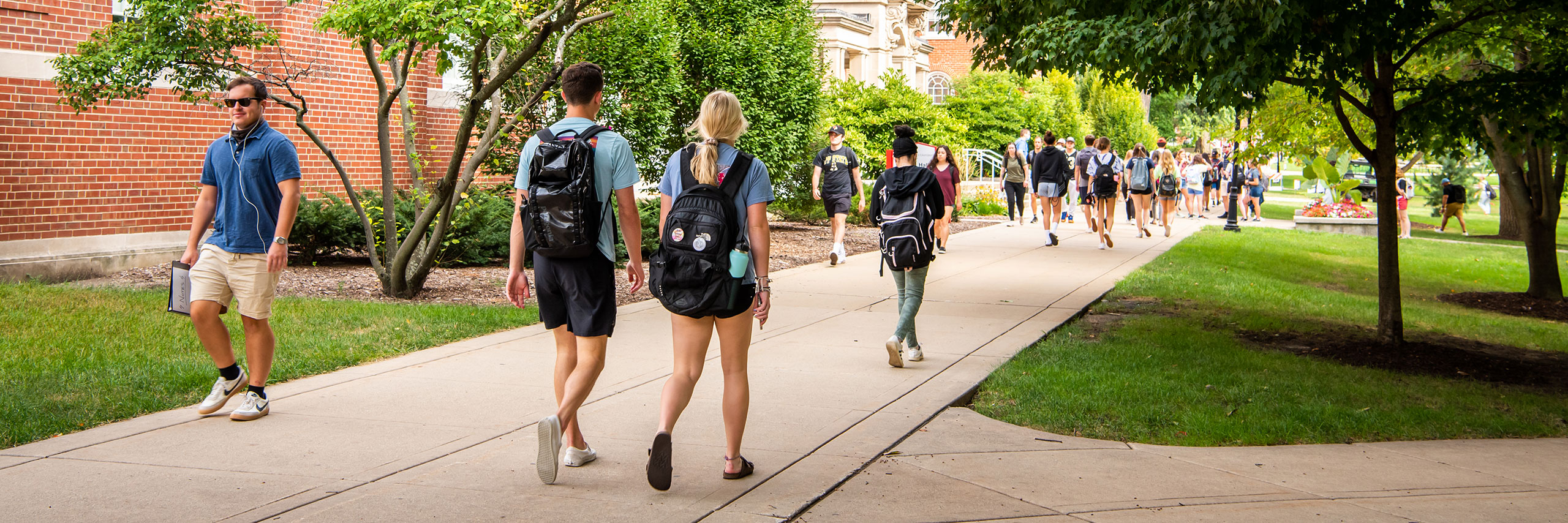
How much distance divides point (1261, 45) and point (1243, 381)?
6.43ft

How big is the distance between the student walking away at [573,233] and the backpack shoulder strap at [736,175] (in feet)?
1.25

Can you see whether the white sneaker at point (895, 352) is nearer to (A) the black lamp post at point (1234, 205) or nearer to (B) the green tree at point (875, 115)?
(B) the green tree at point (875, 115)

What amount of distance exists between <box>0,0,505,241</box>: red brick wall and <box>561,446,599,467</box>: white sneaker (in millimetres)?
6372

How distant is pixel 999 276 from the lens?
40.2 ft

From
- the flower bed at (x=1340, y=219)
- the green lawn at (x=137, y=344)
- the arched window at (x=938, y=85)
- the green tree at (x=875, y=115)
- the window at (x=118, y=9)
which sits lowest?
the green lawn at (x=137, y=344)

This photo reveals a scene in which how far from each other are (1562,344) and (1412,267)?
6.70m

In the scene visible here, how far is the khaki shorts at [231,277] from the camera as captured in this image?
5445 millimetres

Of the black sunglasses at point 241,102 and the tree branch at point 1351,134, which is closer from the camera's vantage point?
the black sunglasses at point 241,102

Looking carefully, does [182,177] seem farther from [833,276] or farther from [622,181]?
[622,181]

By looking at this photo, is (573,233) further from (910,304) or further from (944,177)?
(944,177)

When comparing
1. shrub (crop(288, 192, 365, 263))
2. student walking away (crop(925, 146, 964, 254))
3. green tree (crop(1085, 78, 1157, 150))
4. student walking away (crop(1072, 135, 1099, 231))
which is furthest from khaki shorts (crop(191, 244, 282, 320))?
green tree (crop(1085, 78, 1157, 150))

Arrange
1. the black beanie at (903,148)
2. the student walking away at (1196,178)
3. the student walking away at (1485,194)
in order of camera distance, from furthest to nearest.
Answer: the student walking away at (1485,194) → the student walking away at (1196,178) → the black beanie at (903,148)

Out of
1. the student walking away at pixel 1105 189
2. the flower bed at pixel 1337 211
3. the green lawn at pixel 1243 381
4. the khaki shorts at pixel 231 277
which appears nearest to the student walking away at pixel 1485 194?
the flower bed at pixel 1337 211

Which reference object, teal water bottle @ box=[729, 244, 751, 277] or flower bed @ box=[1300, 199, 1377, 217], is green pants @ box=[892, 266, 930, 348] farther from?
flower bed @ box=[1300, 199, 1377, 217]
